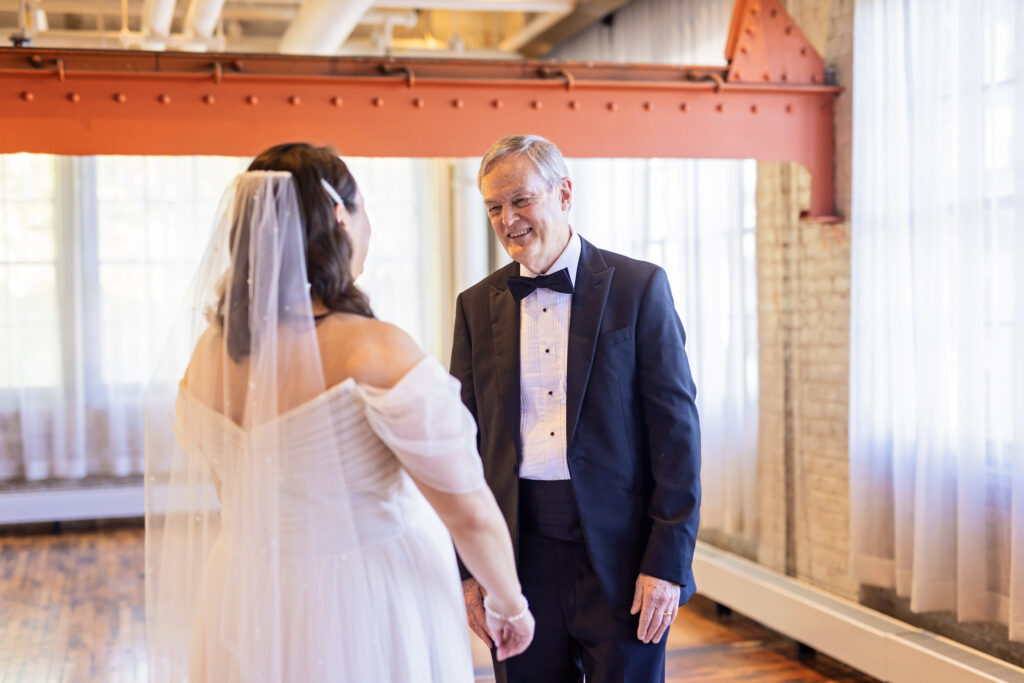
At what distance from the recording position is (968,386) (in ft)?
12.5

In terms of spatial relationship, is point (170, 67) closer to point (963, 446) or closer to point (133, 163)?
point (963, 446)

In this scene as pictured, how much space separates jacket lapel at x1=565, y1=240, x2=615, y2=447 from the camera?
7.07 ft

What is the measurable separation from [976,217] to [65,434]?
6.81 meters

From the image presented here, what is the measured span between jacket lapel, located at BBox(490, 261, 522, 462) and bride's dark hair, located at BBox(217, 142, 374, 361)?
564mm

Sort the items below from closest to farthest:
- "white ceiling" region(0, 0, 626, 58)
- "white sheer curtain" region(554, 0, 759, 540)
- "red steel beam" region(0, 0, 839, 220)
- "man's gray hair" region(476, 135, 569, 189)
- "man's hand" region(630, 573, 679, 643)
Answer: "man's hand" region(630, 573, 679, 643) < "man's gray hair" region(476, 135, 569, 189) < "red steel beam" region(0, 0, 839, 220) < "white sheer curtain" region(554, 0, 759, 540) < "white ceiling" region(0, 0, 626, 58)

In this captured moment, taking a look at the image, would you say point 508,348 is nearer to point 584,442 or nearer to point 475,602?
point 584,442

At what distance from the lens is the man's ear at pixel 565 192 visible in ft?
7.41

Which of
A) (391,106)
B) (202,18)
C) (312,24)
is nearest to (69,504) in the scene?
(202,18)

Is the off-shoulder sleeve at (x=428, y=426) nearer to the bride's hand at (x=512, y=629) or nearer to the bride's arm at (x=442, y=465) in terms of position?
the bride's arm at (x=442, y=465)

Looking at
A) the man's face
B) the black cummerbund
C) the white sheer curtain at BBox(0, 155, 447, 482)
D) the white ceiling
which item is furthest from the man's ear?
the white sheer curtain at BBox(0, 155, 447, 482)

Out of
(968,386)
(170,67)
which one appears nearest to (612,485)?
(968,386)

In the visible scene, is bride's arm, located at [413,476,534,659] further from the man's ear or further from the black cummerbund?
the man's ear

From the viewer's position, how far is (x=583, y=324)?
2201 mm

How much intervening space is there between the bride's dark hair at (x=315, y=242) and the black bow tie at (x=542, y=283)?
59 cm
